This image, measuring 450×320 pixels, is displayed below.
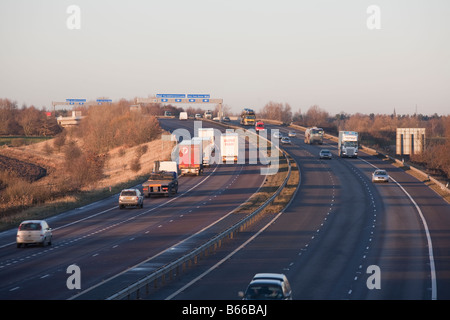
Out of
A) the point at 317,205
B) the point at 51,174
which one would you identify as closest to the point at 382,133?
the point at 51,174

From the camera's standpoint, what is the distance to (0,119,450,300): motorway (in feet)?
82.3

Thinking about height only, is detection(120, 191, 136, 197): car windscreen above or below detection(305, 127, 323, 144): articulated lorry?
below

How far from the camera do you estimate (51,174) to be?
105 meters

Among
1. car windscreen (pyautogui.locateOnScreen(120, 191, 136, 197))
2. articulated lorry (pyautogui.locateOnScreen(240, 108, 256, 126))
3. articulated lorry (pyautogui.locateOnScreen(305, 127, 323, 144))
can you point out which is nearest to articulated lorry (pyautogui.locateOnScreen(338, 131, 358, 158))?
articulated lorry (pyautogui.locateOnScreen(305, 127, 323, 144))

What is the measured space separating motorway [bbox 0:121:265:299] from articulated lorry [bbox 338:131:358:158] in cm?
2546

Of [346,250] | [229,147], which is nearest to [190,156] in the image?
[229,147]

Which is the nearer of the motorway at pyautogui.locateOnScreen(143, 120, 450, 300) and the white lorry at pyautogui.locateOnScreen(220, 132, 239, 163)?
the motorway at pyautogui.locateOnScreen(143, 120, 450, 300)

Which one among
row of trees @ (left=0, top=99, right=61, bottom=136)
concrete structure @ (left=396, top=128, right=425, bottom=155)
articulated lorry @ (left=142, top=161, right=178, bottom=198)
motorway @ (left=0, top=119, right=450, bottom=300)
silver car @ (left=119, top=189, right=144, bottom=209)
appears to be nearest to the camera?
motorway @ (left=0, top=119, right=450, bottom=300)

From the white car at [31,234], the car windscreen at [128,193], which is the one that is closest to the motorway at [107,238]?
the white car at [31,234]

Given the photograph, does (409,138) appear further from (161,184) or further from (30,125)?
(30,125)

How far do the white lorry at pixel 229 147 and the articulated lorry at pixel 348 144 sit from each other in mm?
15116

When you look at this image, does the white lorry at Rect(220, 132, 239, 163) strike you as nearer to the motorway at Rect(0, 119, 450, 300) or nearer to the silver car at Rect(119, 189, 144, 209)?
the motorway at Rect(0, 119, 450, 300)

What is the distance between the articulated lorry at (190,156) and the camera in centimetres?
7269

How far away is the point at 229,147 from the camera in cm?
8338
